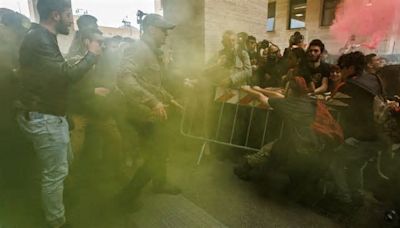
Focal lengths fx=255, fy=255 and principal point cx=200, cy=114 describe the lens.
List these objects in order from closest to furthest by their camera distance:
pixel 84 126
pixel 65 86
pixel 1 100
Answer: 1. pixel 65 86
2. pixel 1 100
3. pixel 84 126

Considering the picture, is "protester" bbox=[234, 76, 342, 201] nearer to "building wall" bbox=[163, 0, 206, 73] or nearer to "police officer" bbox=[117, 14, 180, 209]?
"police officer" bbox=[117, 14, 180, 209]

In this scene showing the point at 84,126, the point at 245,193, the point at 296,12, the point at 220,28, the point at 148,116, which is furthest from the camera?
the point at 296,12

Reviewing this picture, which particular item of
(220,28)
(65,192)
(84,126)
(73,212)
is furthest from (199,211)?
(220,28)

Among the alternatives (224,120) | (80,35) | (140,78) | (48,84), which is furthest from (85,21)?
(224,120)

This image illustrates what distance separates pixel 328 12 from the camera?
15.2m

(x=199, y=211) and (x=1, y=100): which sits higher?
(x=1, y=100)

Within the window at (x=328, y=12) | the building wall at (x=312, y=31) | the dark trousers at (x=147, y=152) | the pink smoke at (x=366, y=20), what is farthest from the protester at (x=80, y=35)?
the window at (x=328, y=12)

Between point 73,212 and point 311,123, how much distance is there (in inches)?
106

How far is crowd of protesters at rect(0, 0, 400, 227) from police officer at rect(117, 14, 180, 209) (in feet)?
0.03

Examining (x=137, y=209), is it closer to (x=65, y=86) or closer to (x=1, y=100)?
(x=65, y=86)

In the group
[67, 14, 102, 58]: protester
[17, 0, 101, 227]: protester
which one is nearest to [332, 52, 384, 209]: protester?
[17, 0, 101, 227]: protester

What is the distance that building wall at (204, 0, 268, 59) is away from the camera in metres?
5.30

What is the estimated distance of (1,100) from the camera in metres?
2.86

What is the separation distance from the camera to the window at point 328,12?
49.6 feet
